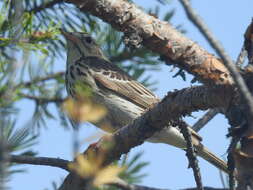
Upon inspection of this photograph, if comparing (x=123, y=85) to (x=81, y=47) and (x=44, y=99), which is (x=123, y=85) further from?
(x=44, y=99)

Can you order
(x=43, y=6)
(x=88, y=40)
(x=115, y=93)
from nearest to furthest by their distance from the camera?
1. (x=43, y=6)
2. (x=115, y=93)
3. (x=88, y=40)

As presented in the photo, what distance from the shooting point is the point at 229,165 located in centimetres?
259

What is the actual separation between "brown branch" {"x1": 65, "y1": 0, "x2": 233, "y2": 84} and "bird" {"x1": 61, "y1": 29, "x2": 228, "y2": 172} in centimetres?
181

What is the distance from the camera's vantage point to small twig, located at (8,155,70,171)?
305 cm

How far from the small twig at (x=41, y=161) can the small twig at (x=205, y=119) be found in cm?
135

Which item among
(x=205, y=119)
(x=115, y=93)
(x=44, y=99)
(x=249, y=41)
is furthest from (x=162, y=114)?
(x=115, y=93)

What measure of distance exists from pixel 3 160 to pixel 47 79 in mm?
3224

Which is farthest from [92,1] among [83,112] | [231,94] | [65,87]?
[83,112]

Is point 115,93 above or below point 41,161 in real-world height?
below

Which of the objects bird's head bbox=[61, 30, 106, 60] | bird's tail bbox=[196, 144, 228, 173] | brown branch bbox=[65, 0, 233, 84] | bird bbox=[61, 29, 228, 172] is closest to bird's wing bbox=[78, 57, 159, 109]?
bird bbox=[61, 29, 228, 172]

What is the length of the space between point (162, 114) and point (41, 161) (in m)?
0.78

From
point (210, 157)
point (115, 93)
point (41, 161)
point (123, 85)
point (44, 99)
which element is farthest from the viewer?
point (123, 85)

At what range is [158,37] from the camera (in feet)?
9.86

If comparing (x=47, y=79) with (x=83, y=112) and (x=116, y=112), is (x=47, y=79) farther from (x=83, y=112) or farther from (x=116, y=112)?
(x=83, y=112)
